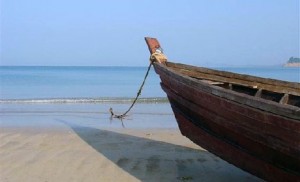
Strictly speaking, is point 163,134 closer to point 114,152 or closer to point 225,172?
point 114,152

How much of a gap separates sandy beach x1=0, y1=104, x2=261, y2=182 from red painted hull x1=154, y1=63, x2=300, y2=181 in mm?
926

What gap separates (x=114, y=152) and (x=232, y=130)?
3.46m

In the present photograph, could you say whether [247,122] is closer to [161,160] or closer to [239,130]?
[239,130]

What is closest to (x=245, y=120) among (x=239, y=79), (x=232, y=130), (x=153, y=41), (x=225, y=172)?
(x=232, y=130)

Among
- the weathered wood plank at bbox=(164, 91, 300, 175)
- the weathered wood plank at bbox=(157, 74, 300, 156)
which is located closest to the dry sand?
the weathered wood plank at bbox=(164, 91, 300, 175)

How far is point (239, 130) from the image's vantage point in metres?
4.82

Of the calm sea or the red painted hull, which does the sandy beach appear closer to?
the red painted hull

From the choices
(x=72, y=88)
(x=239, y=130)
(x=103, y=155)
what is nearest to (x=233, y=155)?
(x=239, y=130)

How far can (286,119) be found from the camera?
3953mm

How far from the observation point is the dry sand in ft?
20.6

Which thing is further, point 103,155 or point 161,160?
point 103,155

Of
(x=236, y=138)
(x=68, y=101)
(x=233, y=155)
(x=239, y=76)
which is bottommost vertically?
(x=68, y=101)

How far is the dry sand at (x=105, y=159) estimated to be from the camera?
6277mm

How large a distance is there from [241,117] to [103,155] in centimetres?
364
